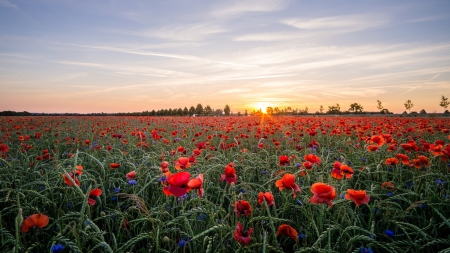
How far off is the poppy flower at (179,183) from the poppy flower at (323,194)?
0.82m

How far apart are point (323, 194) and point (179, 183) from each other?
957 millimetres

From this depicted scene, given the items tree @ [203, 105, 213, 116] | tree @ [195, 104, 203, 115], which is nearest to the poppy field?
tree @ [203, 105, 213, 116]

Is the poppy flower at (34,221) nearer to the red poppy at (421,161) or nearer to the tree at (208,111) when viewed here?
the red poppy at (421,161)

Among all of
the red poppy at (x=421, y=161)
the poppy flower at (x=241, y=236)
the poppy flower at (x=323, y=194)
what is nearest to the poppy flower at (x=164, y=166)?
the poppy flower at (x=241, y=236)

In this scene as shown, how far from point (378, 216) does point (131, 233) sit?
252 centimetres

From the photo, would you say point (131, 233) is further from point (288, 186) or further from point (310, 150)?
point (310, 150)

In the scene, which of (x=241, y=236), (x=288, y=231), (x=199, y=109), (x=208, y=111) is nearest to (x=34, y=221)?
(x=241, y=236)

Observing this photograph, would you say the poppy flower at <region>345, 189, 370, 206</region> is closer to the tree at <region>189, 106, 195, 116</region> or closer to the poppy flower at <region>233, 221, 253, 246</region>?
the poppy flower at <region>233, 221, 253, 246</region>

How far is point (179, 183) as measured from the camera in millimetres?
1513

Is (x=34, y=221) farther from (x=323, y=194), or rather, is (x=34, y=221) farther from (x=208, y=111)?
(x=208, y=111)

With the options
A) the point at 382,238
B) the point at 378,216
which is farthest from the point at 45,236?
the point at 378,216

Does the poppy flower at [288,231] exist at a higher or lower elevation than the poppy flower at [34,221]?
lower

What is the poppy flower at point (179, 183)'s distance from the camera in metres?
1.49

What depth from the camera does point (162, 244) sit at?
1.95m
